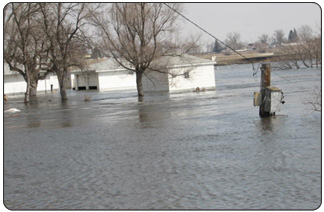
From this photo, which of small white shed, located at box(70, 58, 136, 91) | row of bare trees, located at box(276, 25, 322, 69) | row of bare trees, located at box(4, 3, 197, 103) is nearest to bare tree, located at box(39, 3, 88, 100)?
row of bare trees, located at box(4, 3, 197, 103)

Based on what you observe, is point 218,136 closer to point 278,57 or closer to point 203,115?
point 203,115

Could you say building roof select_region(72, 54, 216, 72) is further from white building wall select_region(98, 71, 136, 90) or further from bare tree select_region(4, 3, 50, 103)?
bare tree select_region(4, 3, 50, 103)

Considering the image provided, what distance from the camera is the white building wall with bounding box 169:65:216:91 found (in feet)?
175

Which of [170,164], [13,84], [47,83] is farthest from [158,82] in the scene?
[170,164]

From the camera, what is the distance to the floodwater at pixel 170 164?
A: 1000cm

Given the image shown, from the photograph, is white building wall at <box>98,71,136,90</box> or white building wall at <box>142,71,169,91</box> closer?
white building wall at <box>142,71,169,91</box>

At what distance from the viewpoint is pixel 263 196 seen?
9.71 meters

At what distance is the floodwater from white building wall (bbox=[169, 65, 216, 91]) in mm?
29709

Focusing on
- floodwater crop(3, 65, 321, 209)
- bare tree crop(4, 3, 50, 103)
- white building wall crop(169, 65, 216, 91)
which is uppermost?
bare tree crop(4, 3, 50, 103)

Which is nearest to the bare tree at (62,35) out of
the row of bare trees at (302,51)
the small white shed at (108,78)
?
the small white shed at (108,78)

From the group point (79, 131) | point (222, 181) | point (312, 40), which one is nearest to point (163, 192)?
point (222, 181)

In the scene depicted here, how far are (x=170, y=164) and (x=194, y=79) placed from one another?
4176cm

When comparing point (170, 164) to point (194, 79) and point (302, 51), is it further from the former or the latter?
point (302, 51)

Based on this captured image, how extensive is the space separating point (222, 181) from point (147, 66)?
109ft
